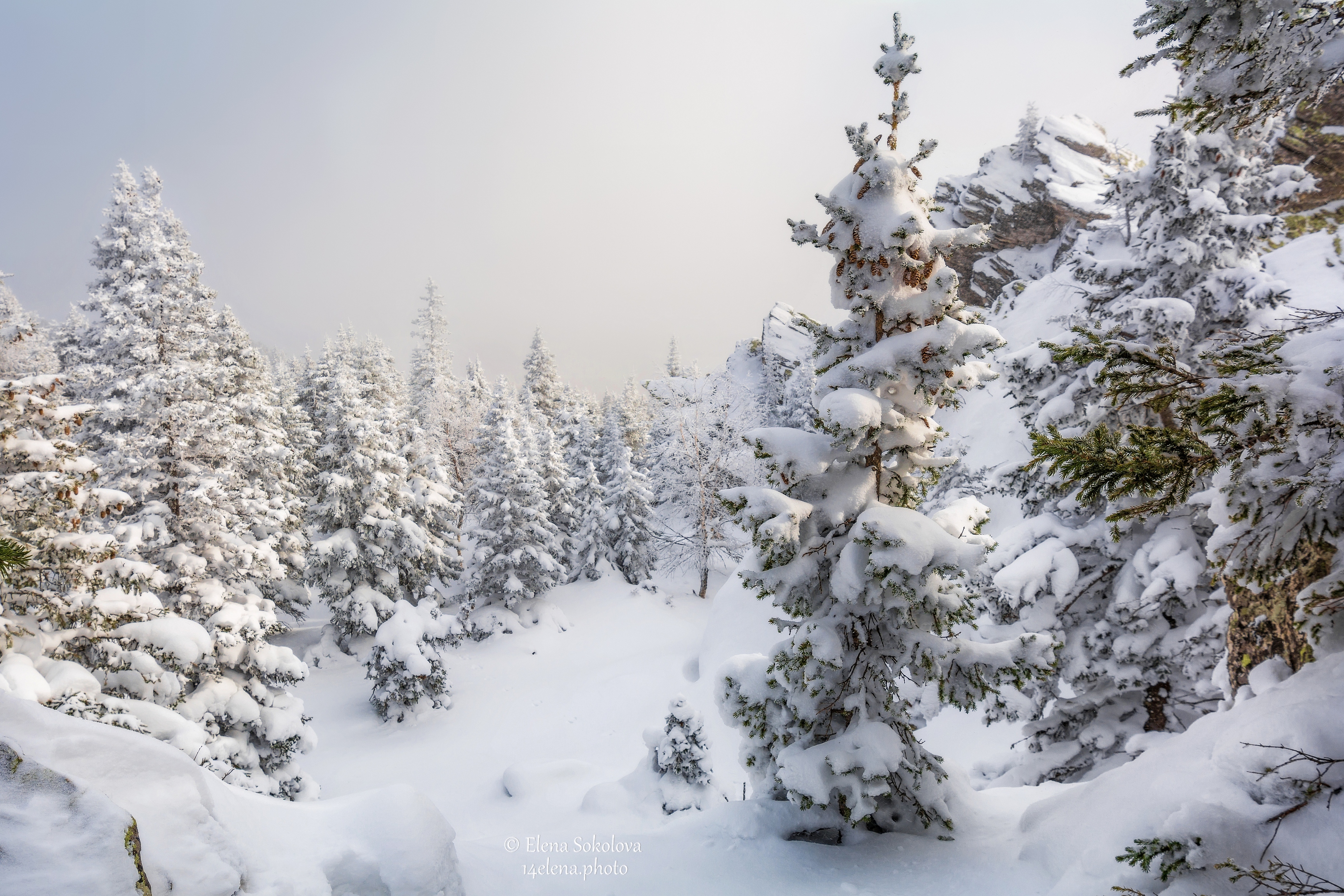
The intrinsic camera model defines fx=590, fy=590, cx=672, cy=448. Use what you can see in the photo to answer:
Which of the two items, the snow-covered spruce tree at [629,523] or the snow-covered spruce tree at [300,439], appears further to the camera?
the snow-covered spruce tree at [629,523]

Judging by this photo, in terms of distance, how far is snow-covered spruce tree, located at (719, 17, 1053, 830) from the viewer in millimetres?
5871

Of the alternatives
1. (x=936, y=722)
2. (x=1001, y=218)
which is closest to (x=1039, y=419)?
(x=936, y=722)

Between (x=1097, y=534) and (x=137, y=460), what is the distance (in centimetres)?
1799

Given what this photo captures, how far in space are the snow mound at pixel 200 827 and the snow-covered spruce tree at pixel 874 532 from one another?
11.9 feet

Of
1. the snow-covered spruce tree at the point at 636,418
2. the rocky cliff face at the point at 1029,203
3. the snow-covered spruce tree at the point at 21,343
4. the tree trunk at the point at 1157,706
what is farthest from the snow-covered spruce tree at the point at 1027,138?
the snow-covered spruce tree at the point at 21,343

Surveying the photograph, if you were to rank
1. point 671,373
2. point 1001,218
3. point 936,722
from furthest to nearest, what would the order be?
point 671,373
point 1001,218
point 936,722

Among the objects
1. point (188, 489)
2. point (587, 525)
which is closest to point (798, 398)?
point (587, 525)

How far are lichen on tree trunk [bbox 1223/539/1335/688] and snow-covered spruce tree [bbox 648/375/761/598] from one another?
889 inches

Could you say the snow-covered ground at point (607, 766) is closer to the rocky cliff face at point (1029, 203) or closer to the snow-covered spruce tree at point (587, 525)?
the snow-covered spruce tree at point (587, 525)

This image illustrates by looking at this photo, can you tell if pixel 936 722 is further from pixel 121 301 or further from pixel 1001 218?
pixel 1001 218

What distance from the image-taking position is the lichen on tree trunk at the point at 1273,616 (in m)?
3.84

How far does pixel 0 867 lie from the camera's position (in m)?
2.87

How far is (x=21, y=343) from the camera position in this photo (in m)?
10.2

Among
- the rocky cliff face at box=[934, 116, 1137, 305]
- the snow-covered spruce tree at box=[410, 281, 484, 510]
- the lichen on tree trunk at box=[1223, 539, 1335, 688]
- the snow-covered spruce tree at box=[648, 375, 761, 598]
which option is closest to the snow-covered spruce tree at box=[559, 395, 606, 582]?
the snow-covered spruce tree at box=[648, 375, 761, 598]
